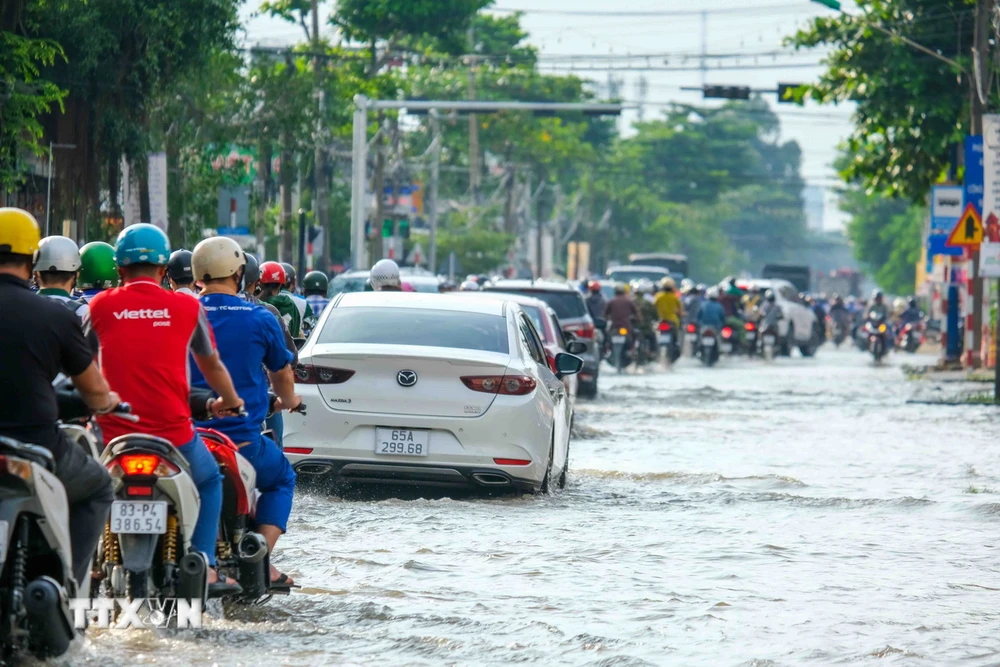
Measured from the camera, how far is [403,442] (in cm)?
1159

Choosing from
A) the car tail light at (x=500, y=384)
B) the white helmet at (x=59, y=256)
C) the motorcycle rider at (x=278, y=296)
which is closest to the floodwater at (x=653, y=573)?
the car tail light at (x=500, y=384)

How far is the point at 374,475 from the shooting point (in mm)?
11758

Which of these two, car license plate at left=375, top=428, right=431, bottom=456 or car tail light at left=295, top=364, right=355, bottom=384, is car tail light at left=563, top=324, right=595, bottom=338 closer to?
car tail light at left=295, top=364, right=355, bottom=384

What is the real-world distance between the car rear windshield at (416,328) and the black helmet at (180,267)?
170cm

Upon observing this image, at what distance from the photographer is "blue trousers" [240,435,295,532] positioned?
765cm

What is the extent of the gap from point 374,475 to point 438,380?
2.35ft

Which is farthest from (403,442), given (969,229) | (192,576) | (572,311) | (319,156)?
(319,156)

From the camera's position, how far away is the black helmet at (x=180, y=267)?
10453mm

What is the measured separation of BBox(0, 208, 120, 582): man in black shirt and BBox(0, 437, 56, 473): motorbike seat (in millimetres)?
88

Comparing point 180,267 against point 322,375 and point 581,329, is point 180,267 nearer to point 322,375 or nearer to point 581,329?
point 322,375

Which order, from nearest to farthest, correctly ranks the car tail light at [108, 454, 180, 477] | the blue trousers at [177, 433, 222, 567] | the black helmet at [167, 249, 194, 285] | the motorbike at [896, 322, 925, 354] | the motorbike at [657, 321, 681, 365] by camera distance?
1. the car tail light at [108, 454, 180, 477]
2. the blue trousers at [177, 433, 222, 567]
3. the black helmet at [167, 249, 194, 285]
4. the motorbike at [657, 321, 681, 365]
5. the motorbike at [896, 322, 925, 354]

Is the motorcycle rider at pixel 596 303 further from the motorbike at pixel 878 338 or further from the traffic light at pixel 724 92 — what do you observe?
the motorbike at pixel 878 338

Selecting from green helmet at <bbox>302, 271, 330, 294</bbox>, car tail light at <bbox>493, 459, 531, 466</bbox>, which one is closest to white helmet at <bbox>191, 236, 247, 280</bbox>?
car tail light at <bbox>493, 459, 531, 466</bbox>

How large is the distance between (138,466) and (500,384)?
5.28 meters
